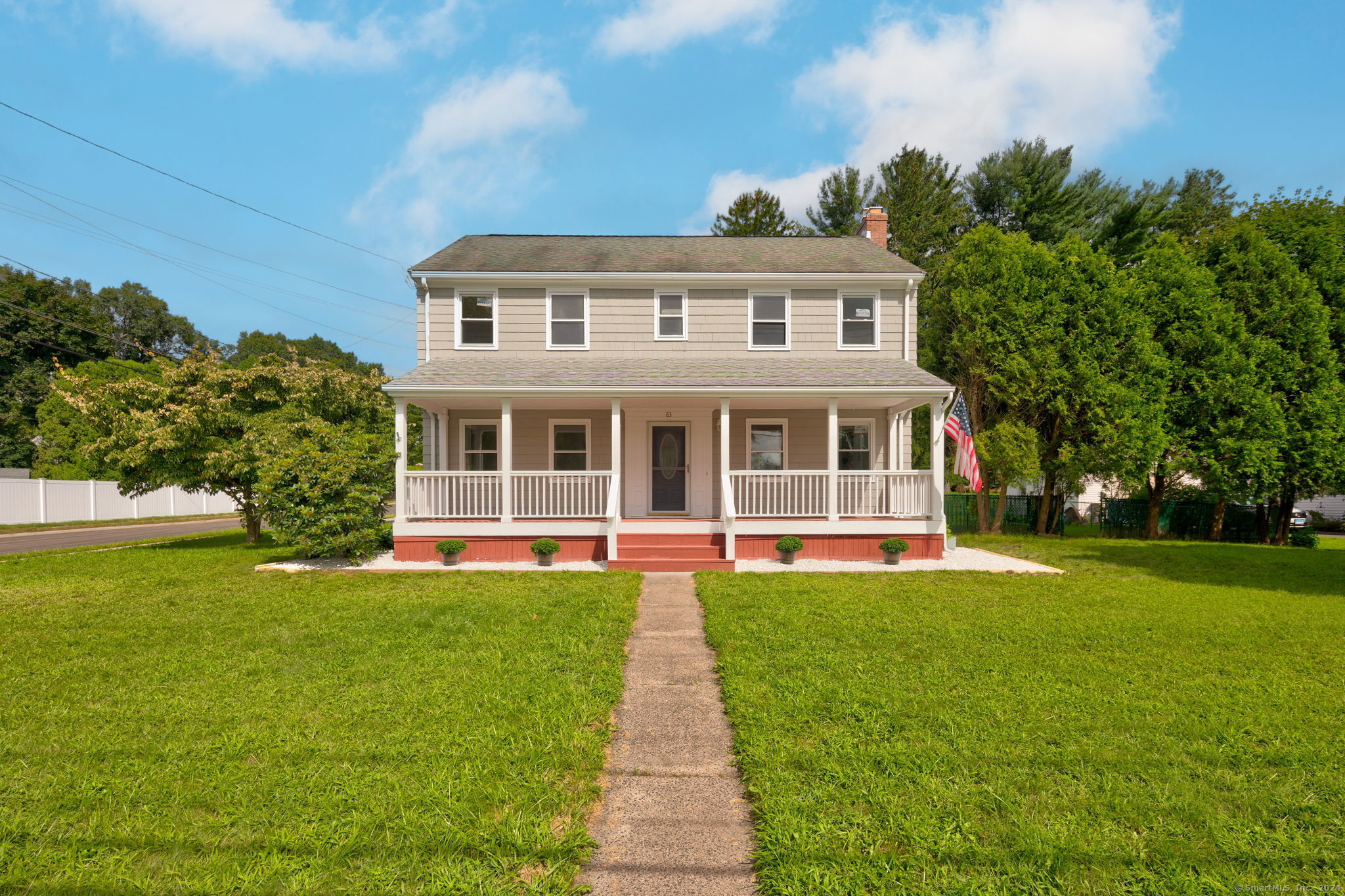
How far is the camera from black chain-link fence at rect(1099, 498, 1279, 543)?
58.7 feet

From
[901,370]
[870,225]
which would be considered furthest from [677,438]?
[870,225]

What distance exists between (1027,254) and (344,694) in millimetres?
18489

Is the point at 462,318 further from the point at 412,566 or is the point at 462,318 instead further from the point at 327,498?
the point at 412,566

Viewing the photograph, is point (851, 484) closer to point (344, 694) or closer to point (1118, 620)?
point (1118, 620)

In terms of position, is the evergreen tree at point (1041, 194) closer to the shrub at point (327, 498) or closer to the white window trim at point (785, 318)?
the white window trim at point (785, 318)

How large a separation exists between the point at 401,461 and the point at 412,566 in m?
1.91

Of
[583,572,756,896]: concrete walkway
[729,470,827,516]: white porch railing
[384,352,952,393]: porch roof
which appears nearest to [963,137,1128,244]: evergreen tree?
[384,352,952,393]: porch roof

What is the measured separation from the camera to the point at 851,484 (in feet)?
44.2

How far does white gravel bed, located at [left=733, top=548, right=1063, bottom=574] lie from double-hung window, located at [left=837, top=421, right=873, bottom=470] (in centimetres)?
287

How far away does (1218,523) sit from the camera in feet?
58.1

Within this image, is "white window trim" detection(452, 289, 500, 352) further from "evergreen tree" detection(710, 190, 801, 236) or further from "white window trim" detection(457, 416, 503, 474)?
"evergreen tree" detection(710, 190, 801, 236)

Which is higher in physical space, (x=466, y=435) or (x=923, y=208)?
(x=923, y=208)

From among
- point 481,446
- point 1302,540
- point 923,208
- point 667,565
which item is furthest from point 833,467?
point 923,208

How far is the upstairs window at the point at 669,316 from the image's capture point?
13.6 metres
